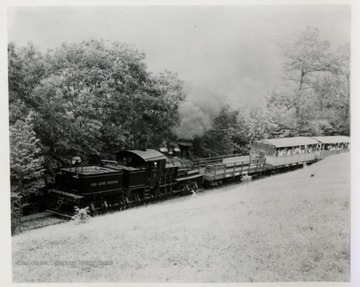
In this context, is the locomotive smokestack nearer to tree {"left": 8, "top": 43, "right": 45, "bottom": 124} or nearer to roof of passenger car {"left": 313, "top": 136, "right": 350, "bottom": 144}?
roof of passenger car {"left": 313, "top": 136, "right": 350, "bottom": 144}

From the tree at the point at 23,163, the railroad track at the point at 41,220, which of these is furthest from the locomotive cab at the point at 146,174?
the tree at the point at 23,163

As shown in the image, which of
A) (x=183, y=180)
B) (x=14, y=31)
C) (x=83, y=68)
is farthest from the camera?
(x=183, y=180)

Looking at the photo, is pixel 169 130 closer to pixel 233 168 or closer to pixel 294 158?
pixel 233 168

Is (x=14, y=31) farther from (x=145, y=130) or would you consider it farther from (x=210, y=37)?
(x=210, y=37)

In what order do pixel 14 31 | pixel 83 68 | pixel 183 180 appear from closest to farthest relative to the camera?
pixel 14 31 < pixel 83 68 < pixel 183 180
